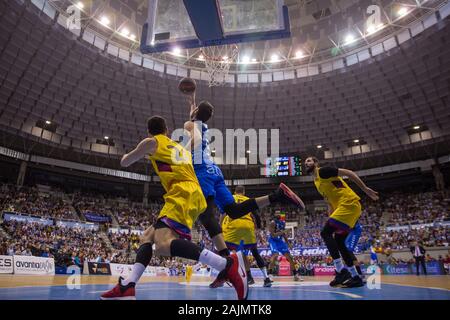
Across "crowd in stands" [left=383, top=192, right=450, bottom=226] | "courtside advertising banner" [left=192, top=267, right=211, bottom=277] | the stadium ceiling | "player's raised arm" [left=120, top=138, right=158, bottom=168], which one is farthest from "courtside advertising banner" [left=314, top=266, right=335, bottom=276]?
"player's raised arm" [left=120, top=138, right=158, bottom=168]

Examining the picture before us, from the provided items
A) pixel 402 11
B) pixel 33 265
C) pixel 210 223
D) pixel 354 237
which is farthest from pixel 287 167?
pixel 210 223

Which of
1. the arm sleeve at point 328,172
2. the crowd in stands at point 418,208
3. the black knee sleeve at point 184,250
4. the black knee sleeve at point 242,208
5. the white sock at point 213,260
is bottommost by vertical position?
the white sock at point 213,260

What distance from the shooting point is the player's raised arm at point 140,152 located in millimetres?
3678

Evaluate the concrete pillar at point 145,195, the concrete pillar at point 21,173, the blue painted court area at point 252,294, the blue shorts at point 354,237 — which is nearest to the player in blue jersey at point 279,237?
the blue shorts at point 354,237

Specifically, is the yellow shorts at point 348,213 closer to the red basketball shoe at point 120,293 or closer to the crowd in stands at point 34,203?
the red basketball shoe at point 120,293

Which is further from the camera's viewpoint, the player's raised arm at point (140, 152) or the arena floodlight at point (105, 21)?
the arena floodlight at point (105, 21)

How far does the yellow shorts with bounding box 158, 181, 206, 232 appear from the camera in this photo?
140 inches

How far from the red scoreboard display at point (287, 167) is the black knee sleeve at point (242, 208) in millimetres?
25927

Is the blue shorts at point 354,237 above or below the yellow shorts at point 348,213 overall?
below

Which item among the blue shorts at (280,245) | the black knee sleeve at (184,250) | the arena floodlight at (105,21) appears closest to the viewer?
the black knee sleeve at (184,250)

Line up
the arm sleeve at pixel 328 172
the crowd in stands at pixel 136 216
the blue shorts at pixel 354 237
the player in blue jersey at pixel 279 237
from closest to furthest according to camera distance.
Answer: the arm sleeve at pixel 328 172 → the blue shorts at pixel 354 237 → the player in blue jersey at pixel 279 237 → the crowd in stands at pixel 136 216

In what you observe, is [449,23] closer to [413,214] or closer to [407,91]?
[407,91]

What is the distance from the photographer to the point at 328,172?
601 centimetres

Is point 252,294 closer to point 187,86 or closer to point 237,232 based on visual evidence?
point 237,232
